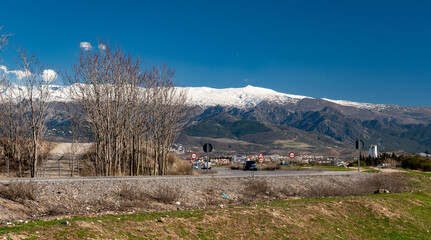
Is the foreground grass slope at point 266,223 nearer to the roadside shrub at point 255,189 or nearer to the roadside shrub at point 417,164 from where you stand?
the roadside shrub at point 255,189

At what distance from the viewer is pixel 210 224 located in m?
16.6

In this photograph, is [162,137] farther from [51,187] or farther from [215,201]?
[51,187]

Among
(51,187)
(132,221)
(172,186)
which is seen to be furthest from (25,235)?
(172,186)

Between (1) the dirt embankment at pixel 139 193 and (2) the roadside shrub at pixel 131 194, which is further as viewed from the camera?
(2) the roadside shrub at pixel 131 194

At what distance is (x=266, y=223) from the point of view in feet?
59.4

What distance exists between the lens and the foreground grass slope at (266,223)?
518 inches

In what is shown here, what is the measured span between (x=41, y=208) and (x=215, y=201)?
387 inches

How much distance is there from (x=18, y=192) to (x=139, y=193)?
607 cm

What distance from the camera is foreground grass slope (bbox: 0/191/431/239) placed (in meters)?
13.2

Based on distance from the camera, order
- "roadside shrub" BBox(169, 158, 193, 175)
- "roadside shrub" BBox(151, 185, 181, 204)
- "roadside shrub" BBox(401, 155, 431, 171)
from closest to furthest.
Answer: "roadside shrub" BBox(151, 185, 181, 204), "roadside shrub" BBox(169, 158, 193, 175), "roadside shrub" BBox(401, 155, 431, 171)

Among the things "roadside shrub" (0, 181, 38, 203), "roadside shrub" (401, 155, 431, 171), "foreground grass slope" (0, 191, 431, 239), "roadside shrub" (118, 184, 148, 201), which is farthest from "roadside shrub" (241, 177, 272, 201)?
"roadside shrub" (401, 155, 431, 171)

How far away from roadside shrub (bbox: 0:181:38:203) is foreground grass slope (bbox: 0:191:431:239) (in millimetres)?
4892

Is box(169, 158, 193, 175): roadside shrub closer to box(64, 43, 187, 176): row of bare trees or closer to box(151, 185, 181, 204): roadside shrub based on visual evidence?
box(64, 43, 187, 176): row of bare trees

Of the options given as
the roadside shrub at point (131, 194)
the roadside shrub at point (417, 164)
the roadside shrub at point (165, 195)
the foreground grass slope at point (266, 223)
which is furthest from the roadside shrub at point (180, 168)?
the roadside shrub at point (417, 164)
